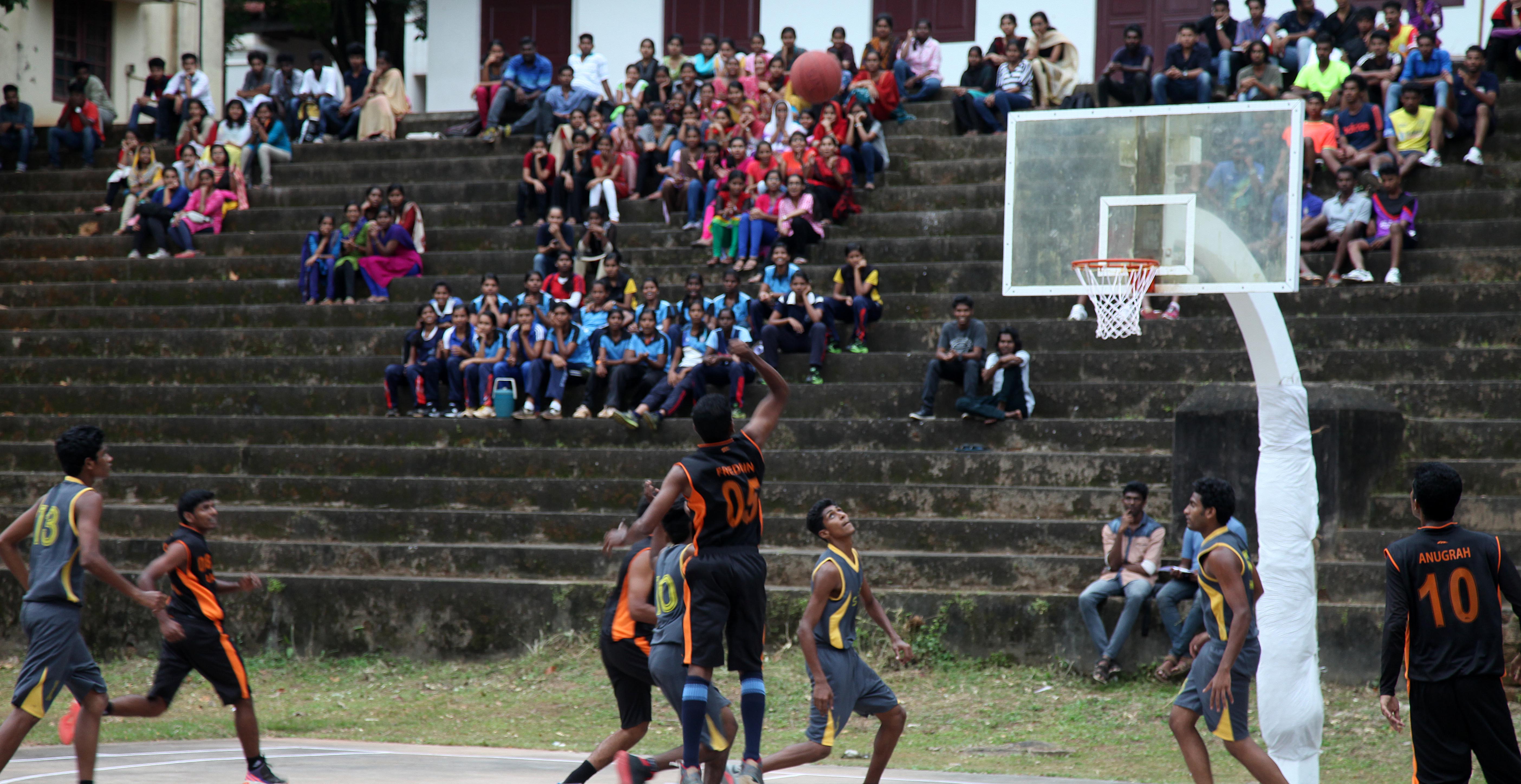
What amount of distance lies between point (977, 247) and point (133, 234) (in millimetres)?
10723

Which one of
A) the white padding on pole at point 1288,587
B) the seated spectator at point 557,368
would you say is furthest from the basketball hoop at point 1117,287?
the seated spectator at point 557,368

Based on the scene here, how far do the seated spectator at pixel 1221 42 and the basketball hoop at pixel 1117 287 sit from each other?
798 centimetres

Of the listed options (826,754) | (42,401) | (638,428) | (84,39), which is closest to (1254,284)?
(826,754)

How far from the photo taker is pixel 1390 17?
1614cm

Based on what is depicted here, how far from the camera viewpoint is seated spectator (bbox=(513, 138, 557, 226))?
57.7 feet

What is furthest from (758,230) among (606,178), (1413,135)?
(1413,135)

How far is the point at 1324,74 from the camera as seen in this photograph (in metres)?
16.3

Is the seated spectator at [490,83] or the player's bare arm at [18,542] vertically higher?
the seated spectator at [490,83]

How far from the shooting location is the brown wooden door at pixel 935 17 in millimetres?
21688

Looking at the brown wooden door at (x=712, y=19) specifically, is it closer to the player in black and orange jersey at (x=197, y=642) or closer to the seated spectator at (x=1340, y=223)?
the seated spectator at (x=1340, y=223)

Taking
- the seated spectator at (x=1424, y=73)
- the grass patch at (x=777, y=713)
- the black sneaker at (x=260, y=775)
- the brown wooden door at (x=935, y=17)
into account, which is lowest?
the grass patch at (x=777, y=713)

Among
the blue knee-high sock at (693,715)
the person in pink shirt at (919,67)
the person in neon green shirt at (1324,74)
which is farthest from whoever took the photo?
the person in pink shirt at (919,67)

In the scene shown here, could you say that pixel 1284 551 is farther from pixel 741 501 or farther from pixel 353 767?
pixel 353 767

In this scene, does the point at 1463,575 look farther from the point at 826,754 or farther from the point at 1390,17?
the point at 1390,17
